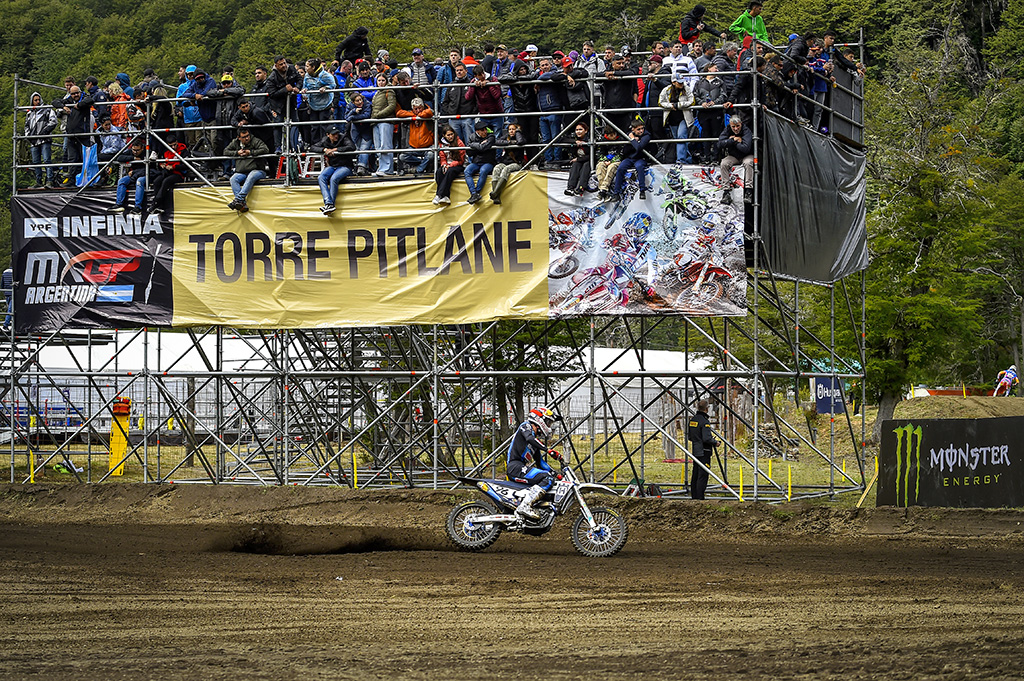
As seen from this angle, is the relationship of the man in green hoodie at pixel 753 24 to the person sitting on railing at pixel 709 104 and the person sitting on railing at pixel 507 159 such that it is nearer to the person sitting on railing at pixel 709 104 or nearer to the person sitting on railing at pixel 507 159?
the person sitting on railing at pixel 709 104

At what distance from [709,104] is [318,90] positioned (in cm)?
689

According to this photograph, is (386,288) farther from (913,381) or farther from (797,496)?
(913,381)

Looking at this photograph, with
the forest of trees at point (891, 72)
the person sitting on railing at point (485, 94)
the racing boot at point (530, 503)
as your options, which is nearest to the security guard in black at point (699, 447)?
the racing boot at point (530, 503)

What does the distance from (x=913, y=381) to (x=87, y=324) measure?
2095 centimetres

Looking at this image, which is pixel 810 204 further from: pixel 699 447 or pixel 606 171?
pixel 699 447

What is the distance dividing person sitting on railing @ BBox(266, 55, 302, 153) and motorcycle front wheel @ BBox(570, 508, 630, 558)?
9.90 metres

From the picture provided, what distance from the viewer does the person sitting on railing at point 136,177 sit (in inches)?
903

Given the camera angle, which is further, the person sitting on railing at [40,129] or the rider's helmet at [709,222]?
the person sitting on railing at [40,129]

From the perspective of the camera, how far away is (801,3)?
7812cm

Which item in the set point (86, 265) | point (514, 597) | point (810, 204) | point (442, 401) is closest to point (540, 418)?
point (514, 597)

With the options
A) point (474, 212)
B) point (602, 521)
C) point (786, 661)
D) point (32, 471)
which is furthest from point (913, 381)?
point (786, 661)

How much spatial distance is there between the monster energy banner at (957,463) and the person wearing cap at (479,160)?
772cm

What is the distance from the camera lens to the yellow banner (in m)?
20.9

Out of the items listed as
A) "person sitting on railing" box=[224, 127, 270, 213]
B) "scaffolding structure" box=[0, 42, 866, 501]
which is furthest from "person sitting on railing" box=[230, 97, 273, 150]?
"scaffolding structure" box=[0, 42, 866, 501]
